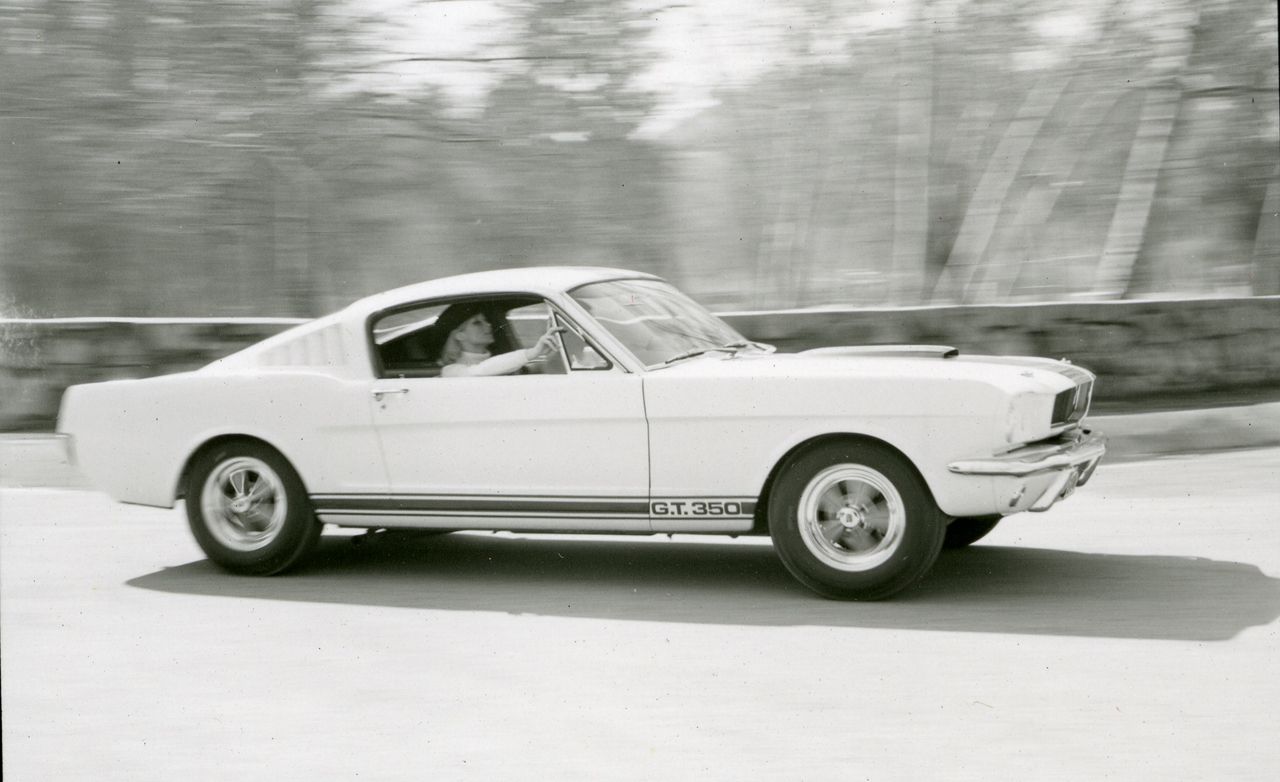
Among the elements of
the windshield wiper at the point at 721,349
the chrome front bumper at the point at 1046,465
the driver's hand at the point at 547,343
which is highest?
the driver's hand at the point at 547,343

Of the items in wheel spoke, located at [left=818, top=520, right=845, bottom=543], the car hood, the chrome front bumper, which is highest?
the car hood

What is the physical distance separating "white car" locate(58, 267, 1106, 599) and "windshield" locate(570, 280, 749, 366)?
0.04ft

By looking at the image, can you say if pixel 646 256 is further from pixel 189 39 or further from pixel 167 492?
pixel 167 492

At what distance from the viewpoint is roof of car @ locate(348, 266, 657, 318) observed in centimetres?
558

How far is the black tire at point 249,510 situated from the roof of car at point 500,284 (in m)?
0.79

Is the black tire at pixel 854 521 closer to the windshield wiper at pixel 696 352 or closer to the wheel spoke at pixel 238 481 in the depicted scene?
the windshield wiper at pixel 696 352

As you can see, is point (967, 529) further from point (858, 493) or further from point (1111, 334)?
point (1111, 334)

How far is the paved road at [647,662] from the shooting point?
134 inches

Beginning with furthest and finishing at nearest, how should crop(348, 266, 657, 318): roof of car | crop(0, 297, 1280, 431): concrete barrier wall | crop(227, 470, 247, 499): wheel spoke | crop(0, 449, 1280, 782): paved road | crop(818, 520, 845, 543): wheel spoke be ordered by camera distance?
crop(0, 297, 1280, 431): concrete barrier wall < crop(227, 470, 247, 499): wheel spoke < crop(348, 266, 657, 318): roof of car < crop(818, 520, 845, 543): wheel spoke < crop(0, 449, 1280, 782): paved road

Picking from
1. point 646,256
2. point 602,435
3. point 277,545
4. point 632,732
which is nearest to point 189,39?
point 646,256

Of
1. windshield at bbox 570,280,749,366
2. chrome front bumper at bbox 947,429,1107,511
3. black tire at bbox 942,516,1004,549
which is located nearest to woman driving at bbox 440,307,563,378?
windshield at bbox 570,280,749,366

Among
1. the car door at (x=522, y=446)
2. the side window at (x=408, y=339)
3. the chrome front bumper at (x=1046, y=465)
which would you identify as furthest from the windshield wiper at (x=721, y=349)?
the chrome front bumper at (x=1046, y=465)

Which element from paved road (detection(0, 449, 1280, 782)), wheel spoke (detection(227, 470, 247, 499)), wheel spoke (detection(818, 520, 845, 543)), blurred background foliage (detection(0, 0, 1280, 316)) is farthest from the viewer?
blurred background foliage (detection(0, 0, 1280, 316))

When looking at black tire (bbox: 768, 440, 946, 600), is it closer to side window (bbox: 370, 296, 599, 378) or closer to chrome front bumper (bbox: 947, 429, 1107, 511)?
chrome front bumper (bbox: 947, 429, 1107, 511)
